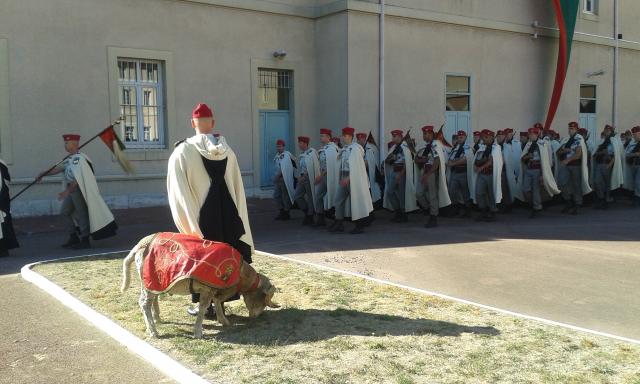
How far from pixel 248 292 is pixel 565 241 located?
268 inches

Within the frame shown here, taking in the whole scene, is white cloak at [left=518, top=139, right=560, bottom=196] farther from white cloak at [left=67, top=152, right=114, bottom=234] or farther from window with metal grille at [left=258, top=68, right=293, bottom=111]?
white cloak at [left=67, top=152, right=114, bottom=234]

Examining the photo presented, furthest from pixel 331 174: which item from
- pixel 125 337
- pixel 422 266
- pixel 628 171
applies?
pixel 628 171

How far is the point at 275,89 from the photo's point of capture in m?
17.8

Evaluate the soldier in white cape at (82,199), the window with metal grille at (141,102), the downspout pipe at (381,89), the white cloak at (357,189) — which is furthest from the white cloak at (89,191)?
the downspout pipe at (381,89)

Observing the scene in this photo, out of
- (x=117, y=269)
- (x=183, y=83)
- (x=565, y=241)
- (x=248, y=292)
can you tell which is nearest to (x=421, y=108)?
(x=183, y=83)

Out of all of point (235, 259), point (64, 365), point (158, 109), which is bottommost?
point (64, 365)

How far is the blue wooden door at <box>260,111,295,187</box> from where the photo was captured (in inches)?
687

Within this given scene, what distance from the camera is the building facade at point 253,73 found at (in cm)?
1370

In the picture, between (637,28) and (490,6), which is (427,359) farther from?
(637,28)

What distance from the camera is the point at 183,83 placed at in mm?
15602

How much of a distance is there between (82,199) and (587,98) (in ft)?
66.7

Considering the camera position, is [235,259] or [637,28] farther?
[637,28]

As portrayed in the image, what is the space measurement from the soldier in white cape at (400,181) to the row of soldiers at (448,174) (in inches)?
0.8

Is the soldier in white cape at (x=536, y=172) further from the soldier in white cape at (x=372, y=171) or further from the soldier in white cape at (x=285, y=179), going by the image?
the soldier in white cape at (x=285, y=179)
